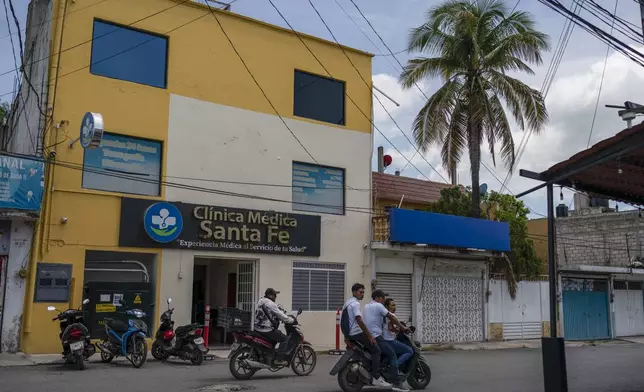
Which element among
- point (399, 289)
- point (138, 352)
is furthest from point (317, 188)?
point (138, 352)

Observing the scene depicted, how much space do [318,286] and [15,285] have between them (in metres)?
8.40

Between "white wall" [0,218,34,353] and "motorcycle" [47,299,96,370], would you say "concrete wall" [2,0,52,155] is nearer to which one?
"white wall" [0,218,34,353]

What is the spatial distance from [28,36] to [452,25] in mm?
13422

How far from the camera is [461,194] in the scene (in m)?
25.2

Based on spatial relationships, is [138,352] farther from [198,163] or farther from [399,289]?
[399,289]

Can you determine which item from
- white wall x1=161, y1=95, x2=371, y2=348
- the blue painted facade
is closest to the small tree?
the blue painted facade

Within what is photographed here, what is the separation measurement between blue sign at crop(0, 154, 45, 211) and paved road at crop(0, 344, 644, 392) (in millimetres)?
3633

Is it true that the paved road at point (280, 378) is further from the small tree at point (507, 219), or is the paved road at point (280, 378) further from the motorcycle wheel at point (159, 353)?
the small tree at point (507, 219)

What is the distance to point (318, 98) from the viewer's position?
68.1 ft

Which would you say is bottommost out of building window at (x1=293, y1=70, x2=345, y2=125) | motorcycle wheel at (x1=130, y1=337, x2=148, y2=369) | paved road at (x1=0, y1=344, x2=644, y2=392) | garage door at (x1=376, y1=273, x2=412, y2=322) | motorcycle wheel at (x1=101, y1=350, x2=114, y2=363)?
paved road at (x1=0, y1=344, x2=644, y2=392)

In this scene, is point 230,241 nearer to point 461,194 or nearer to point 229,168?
point 229,168

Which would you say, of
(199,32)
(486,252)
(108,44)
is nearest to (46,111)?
(108,44)

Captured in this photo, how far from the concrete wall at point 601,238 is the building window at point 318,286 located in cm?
1618

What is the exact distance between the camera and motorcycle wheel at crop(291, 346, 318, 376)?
12.0 m
